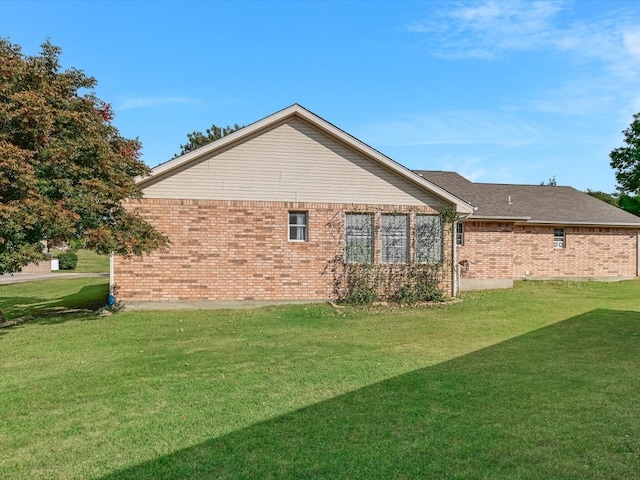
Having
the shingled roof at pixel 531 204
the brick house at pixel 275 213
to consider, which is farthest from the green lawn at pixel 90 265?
the shingled roof at pixel 531 204

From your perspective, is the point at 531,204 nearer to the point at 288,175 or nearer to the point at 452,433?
the point at 288,175

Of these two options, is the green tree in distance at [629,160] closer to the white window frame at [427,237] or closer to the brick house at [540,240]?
the white window frame at [427,237]

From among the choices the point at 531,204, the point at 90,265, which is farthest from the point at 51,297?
the point at 531,204

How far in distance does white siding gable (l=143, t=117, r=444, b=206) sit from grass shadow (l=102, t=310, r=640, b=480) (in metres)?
8.25

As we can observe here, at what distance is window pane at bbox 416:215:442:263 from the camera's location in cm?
1445

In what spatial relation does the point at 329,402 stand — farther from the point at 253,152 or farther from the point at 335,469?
the point at 253,152

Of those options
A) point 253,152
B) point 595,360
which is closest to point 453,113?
point 253,152

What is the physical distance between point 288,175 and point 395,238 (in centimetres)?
428

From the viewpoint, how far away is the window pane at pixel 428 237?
14.4 metres

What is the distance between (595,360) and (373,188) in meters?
8.48

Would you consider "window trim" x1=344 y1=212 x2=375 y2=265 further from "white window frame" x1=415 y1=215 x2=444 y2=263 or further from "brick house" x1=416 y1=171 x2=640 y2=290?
"brick house" x1=416 y1=171 x2=640 y2=290

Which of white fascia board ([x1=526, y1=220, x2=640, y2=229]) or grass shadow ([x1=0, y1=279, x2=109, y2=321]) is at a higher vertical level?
white fascia board ([x1=526, y1=220, x2=640, y2=229])

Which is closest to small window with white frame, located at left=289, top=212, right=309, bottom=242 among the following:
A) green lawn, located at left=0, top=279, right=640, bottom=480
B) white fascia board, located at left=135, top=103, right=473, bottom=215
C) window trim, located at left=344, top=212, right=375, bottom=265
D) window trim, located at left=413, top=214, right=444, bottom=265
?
window trim, located at left=344, top=212, right=375, bottom=265

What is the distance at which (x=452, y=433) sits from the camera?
4258 mm
